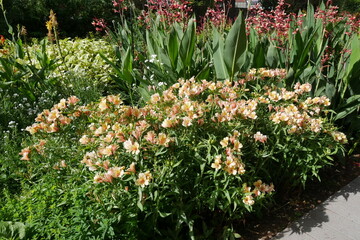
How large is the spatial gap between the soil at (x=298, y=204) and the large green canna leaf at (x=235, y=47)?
1.16m

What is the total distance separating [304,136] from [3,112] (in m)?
2.83

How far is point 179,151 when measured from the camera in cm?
181

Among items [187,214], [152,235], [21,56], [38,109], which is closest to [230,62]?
[187,214]

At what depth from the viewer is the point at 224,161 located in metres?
1.80

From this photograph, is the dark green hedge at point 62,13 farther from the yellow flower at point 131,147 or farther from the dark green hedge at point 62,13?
the yellow flower at point 131,147

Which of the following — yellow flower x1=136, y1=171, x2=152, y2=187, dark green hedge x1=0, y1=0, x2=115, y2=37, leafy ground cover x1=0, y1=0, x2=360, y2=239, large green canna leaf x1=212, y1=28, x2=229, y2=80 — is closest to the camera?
yellow flower x1=136, y1=171, x2=152, y2=187

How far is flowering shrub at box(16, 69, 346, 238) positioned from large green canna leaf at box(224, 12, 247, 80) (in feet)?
1.65

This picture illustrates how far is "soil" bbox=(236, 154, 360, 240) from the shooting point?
2.15 metres

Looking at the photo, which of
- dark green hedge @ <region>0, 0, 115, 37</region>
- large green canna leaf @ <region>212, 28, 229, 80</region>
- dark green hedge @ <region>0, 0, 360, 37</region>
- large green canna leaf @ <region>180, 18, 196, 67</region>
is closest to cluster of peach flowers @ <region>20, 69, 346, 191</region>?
large green canna leaf @ <region>212, 28, 229, 80</region>

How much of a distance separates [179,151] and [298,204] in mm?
1175

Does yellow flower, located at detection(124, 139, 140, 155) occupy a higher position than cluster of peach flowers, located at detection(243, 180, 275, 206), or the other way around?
yellow flower, located at detection(124, 139, 140, 155)

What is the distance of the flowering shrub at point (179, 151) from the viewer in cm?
167

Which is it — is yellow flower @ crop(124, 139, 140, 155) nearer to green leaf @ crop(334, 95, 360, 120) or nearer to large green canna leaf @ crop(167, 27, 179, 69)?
large green canna leaf @ crop(167, 27, 179, 69)

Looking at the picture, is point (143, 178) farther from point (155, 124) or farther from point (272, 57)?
point (272, 57)
